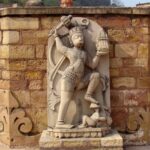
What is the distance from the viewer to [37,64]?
6.29 meters

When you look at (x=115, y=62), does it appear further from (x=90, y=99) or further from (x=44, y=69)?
(x=44, y=69)

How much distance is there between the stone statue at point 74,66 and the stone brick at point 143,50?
66 cm

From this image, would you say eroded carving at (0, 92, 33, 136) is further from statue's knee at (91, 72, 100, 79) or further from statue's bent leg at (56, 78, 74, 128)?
statue's knee at (91, 72, 100, 79)

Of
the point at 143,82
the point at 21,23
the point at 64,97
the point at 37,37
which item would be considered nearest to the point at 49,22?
the point at 37,37

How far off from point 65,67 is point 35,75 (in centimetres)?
50

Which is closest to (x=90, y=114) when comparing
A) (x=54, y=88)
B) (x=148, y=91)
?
(x=54, y=88)

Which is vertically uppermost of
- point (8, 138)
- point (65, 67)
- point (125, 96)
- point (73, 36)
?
point (73, 36)

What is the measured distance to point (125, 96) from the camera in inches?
253

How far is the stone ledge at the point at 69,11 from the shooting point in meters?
6.20

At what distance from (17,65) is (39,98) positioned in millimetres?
571

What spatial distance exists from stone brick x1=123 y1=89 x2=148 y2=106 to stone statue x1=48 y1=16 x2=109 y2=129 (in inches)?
19.5

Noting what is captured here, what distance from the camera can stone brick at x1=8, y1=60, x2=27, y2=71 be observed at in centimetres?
627

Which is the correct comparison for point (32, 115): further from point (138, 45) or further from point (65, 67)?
point (138, 45)

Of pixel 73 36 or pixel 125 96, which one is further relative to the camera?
pixel 125 96
